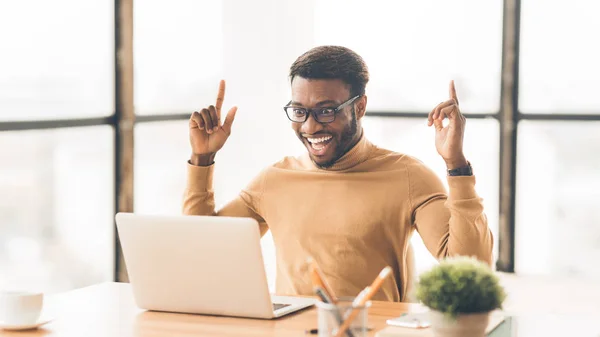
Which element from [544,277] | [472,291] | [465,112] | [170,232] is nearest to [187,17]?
[465,112]

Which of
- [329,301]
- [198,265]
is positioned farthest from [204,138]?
[329,301]

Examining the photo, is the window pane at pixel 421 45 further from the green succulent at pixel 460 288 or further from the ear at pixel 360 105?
the green succulent at pixel 460 288

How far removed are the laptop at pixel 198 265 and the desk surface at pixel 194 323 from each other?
0.04 m

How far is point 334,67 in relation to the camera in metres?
3.10

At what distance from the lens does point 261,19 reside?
16.4 ft

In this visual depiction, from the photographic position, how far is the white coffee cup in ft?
7.80

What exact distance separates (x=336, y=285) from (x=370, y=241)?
17cm

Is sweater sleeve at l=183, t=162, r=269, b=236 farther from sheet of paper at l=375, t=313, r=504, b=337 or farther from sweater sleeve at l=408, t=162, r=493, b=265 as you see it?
sheet of paper at l=375, t=313, r=504, b=337

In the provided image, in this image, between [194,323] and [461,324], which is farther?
[194,323]

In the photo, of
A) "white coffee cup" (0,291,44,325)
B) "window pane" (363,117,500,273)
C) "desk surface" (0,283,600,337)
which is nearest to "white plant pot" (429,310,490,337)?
"desk surface" (0,283,600,337)

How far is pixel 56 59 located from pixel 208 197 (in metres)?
1.07

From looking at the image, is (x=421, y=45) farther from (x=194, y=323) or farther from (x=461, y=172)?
→ (x=194, y=323)

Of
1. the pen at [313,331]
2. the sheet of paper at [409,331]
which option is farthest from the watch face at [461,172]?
the pen at [313,331]

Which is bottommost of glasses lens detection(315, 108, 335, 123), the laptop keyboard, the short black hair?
the laptop keyboard
